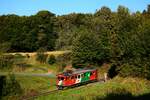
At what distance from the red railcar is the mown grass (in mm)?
2126

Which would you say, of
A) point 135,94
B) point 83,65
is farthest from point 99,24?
point 135,94

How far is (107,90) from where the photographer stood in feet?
144

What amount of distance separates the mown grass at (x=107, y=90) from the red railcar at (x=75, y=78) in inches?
83.7

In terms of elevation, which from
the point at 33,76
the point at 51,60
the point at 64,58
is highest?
the point at 64,58

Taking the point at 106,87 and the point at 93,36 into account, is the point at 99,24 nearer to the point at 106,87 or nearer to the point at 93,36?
the point at 93,36

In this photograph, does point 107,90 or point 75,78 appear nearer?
point 107,90

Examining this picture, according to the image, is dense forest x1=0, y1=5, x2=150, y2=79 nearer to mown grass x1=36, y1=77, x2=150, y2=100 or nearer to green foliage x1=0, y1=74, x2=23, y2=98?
mown grass x1=36, y1=77, x2=150, y2=100

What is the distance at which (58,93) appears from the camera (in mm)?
44781

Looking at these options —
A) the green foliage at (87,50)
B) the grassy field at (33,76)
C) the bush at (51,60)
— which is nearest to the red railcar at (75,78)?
the grassy field at (33,76)

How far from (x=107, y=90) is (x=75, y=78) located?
784 cm

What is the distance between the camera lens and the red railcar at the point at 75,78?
49156 mm

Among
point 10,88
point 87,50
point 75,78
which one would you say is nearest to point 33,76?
point 75,78

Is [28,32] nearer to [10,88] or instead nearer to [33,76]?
[33,76]

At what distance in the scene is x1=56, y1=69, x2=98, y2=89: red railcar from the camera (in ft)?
161
